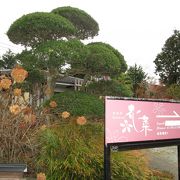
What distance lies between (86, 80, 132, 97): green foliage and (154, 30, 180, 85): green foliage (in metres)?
19.1

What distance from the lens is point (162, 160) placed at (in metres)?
9.09

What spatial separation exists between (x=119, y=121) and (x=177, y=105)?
1752 mm

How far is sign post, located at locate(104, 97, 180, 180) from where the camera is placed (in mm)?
5285

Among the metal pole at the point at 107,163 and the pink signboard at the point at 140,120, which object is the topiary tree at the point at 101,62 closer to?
the pink signboard at the point at 140,120

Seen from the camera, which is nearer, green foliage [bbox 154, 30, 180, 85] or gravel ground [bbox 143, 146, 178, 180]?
gravel ground [bbox 143, 146, 178, 180]

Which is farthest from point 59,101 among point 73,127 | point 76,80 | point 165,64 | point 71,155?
point 165,64

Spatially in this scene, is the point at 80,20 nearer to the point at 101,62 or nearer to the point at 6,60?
the point at 101,62

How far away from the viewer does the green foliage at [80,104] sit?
12.1 metres

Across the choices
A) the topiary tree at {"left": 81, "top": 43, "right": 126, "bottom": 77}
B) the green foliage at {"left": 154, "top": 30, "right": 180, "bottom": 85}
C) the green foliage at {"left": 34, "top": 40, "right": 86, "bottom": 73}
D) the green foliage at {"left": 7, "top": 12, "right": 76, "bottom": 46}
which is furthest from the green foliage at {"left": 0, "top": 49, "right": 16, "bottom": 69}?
the green foliage at {"left": 34, "top": 40, "right": 86, "bottom": 73}

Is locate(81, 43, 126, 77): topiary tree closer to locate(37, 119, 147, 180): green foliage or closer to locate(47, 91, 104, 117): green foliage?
locate(47, 91, 104, 117): green foliage

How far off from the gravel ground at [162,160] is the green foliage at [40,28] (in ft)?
20.3

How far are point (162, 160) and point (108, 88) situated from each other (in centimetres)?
550

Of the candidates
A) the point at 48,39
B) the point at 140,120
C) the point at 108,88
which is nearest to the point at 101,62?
the point at 108,88

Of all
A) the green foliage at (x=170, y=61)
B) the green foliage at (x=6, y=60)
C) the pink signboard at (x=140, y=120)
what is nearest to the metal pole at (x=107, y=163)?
the pink signboard at (x=140, y=120)
